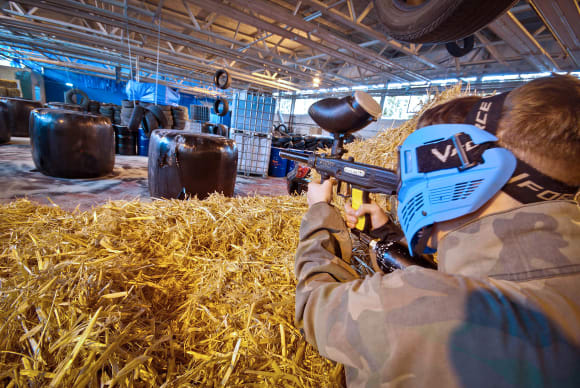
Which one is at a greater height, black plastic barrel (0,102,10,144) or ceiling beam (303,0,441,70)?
ceiling beam (303,0,441,70)

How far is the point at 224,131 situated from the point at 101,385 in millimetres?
9924

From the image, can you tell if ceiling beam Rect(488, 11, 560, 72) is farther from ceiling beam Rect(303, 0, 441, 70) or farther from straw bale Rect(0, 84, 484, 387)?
straw bale Rect(0, 84, 484, 387)

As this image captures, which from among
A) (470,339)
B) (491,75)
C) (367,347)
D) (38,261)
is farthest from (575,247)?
(491,75)

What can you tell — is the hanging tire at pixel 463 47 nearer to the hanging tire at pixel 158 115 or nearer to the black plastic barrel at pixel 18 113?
the hanging tire at pixel 158 115

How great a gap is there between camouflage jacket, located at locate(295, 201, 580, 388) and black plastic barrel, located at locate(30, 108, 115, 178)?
6809 mm

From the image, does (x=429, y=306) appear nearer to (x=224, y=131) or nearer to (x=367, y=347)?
(x=367, y=347)

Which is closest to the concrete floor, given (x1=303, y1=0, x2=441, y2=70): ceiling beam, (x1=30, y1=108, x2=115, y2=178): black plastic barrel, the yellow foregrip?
(x1=30, y1=108, x2=115, y2=178): black plastic barrel

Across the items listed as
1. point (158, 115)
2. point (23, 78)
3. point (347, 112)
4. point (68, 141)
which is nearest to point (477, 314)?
point (347, 112)

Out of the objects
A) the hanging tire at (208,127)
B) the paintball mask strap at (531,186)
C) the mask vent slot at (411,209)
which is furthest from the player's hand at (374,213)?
the hanging tire at (208,127)

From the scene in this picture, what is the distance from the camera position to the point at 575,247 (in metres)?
0.57

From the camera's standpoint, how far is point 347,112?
5.23 ft

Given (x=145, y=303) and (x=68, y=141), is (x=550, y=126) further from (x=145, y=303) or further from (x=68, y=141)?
(x=68, y=141)

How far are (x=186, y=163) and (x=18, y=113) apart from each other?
12.6 meters

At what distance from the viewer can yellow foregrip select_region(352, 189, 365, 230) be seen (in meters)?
1.72
